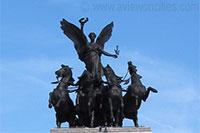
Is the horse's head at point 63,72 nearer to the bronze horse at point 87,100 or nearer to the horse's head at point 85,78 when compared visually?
the horse's head at point 85,78

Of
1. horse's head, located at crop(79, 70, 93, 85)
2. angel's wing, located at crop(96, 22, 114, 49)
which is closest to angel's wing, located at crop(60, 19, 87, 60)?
angel's wing, located at crop(96, 22, 114, 49)

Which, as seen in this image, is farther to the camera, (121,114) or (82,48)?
(82,48)

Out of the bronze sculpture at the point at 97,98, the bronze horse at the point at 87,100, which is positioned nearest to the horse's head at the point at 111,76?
the bronze sculpture at the point at 97,98

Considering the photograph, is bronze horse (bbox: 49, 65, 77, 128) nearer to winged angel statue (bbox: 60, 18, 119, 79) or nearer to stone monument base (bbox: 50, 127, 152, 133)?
stone monument base (bbox: 50, 127, 152, 133)

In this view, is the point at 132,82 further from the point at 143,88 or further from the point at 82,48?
the point at 82,48

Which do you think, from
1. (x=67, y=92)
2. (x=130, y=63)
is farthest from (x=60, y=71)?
(x=130, y=63)

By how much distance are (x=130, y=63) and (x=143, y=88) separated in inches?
48.2

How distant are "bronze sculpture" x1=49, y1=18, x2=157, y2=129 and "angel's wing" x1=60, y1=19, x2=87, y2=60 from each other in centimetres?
86

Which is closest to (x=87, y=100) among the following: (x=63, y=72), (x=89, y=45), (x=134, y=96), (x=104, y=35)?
(x=63, y=72)

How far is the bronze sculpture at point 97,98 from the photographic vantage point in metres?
26.2

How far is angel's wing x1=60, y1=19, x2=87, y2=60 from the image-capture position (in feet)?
92.6

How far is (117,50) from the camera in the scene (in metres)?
27.5

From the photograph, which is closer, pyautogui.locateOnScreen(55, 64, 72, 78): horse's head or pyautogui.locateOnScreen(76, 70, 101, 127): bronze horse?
pyautogui.locateOnScreen(76, 70, 101, 127): bronze horse

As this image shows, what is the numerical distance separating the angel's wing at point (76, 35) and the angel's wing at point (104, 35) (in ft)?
2.25
